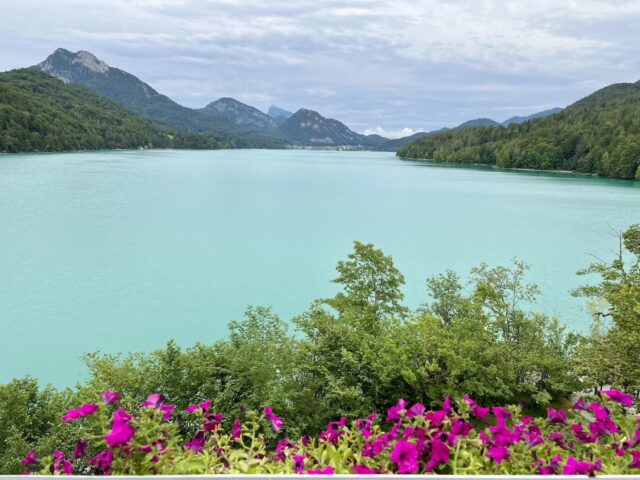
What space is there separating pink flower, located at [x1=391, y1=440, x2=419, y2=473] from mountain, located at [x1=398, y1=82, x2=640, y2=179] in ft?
304

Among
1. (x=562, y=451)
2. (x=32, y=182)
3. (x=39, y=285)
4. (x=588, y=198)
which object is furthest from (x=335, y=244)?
(x=32, y=182)

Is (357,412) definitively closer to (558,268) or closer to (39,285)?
(39,285)

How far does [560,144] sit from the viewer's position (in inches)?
4200

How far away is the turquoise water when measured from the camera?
19.7 m

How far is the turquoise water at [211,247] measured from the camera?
19.7 metres

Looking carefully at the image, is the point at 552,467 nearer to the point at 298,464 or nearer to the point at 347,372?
the point at 298,464

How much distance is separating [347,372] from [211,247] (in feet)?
77.1

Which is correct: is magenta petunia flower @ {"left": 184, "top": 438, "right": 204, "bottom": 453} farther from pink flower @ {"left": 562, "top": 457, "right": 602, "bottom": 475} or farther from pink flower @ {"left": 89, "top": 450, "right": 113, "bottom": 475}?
pink flower @ {"left": 562, "top": 457, "right": 602, "bottom": 475}

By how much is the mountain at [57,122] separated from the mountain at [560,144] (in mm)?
103357

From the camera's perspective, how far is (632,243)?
15609 millimetres

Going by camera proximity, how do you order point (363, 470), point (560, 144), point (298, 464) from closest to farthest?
point (363, 470) → point (298, 464) → point (560, 144)

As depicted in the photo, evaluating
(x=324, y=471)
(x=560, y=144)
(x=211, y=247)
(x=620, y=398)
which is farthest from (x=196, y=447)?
(x=560, y=144)

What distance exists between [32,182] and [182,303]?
47.6m

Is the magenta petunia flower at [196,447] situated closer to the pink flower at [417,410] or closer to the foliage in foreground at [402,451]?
the foliage in foreground at [402,451]
